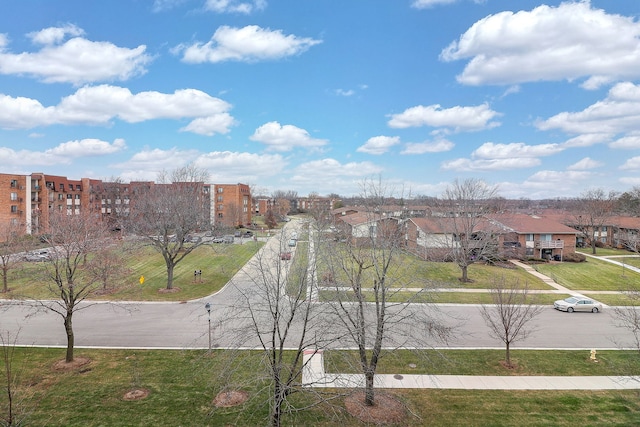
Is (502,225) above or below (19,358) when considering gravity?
above

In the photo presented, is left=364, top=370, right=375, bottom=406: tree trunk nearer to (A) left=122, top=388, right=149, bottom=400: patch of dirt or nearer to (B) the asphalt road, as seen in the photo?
(B) the asphalt road

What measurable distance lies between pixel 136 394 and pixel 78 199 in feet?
222

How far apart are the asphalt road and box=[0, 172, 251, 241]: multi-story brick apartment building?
22.3 metres

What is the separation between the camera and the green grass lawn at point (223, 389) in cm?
1191

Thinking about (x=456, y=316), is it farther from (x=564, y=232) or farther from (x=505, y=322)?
(x=564, y=232)

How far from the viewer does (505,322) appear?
1623cm

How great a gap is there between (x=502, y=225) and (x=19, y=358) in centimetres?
4311

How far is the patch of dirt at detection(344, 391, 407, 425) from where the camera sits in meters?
11.8

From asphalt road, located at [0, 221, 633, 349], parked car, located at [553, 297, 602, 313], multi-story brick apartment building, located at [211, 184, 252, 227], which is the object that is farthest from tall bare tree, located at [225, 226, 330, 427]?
multi-story brick apartment building, located at [211, 184, 252, 227]

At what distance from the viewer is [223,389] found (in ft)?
34.3

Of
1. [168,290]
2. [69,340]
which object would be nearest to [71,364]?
[69,340]

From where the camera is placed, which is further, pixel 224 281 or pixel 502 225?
pixel 502 225

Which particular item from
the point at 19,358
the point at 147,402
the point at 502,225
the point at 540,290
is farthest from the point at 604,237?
the point at 19,358

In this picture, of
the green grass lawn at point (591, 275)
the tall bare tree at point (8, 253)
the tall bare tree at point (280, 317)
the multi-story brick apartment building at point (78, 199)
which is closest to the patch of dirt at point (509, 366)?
the tall bare tree at point (280, 317)
